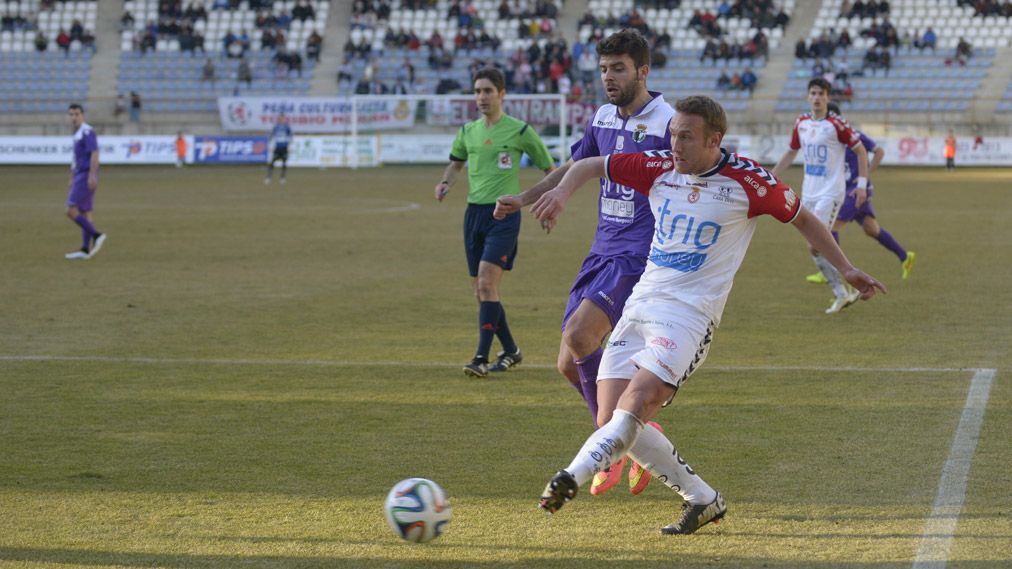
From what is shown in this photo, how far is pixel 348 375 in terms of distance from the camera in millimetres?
9102

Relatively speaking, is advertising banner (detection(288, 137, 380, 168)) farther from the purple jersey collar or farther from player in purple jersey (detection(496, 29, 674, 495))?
player in purple jersey (detection(496, 29, 674, 495))

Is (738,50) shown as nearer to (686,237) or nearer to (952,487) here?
(952,487)

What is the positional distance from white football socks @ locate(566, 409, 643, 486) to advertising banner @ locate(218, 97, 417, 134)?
3954 cm

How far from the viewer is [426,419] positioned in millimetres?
7625

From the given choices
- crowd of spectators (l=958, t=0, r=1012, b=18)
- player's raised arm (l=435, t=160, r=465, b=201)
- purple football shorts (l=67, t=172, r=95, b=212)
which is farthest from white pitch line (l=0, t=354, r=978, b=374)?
crowd of spectators (l=958, t=0, r=1012, b=18)

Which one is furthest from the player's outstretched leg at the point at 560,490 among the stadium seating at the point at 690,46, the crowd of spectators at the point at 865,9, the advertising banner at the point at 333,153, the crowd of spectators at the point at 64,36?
the crowd of spectators at the point at 64,36

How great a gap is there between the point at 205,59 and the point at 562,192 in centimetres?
4878

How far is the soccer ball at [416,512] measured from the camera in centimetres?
493

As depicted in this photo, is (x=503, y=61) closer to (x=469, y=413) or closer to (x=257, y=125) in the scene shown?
(x=257, y=125)

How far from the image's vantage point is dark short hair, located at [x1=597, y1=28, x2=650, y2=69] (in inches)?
243

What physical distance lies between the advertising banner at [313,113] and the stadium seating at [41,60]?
6945mm

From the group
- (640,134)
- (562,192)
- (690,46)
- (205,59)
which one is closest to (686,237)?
(562,192)

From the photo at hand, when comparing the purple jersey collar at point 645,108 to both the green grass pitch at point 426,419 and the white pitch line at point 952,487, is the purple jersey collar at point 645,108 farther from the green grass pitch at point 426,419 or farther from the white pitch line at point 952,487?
the white pitch line at point 952,487

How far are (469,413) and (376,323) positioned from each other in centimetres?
395
